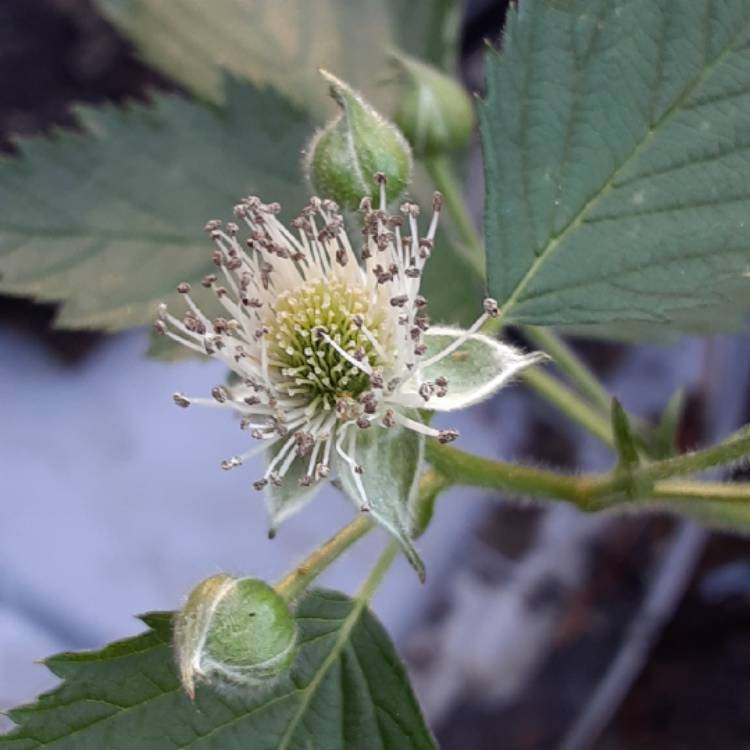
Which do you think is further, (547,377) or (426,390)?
(547,377)

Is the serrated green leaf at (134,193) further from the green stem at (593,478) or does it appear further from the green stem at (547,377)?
the green stem at (593,478)

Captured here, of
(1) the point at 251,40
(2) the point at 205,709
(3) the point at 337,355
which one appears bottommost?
(2) the point at 205,709

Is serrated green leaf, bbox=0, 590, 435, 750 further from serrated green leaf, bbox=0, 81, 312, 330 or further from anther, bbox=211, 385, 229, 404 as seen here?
serrated green leaf, bbox=0, 81, 312, 330

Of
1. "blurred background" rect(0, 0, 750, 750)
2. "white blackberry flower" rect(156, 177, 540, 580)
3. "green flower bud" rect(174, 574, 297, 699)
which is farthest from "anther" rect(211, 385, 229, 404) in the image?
"blurred background" rect(0, 0, 750, 750)

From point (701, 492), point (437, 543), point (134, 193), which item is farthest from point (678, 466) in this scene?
point (437, 543)

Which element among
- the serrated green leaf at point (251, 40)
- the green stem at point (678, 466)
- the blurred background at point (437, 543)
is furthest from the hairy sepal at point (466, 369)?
the blurred background at point (437, 543)

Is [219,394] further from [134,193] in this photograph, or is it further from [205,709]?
[134,193]

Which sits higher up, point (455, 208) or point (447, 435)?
point (455, 208)
